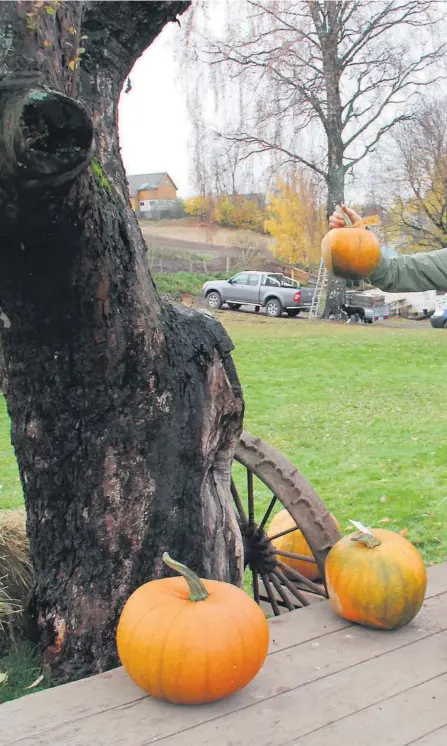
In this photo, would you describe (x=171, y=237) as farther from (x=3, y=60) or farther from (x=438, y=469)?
(x=3, y=60)

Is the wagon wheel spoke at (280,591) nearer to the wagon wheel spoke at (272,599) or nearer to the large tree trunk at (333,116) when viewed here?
the wagon wheel spoke at (272,599)

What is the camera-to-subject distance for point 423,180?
109 ft

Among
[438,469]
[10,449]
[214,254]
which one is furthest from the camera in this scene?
[214,254]

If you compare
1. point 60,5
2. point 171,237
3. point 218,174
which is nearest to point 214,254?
point 171,237

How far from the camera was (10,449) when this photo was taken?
854 centimetres

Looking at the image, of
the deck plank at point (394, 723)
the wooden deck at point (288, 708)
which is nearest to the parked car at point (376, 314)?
the wooden deck at point (288, 708)

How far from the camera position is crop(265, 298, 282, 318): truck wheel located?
28016 mm

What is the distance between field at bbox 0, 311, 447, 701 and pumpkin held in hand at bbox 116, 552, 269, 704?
2.75ft

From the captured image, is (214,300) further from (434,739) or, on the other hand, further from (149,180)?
(149,180)

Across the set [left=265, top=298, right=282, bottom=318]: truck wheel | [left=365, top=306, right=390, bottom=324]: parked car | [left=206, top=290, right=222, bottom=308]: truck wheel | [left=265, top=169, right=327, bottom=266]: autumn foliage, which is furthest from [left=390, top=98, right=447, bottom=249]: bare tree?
[left=206, top=290, right=222, bottom=308]: truck wheel

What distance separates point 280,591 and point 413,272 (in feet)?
5.46

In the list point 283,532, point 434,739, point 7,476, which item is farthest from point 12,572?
point 7,476

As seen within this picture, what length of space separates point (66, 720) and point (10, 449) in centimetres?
652

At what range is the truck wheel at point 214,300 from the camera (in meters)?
28.9
